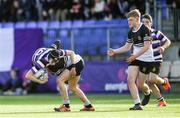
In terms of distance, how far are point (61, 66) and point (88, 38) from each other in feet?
42.9

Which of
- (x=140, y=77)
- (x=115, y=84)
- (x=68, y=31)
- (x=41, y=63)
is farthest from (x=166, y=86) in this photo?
(x=68, y=31)

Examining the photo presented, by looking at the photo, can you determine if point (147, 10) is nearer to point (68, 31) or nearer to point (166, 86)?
point (68, 31)

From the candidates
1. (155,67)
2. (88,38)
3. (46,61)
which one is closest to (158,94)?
(155,67)

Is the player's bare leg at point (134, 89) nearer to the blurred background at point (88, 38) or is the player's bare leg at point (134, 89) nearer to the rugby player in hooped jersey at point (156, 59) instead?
the rugby player in hooped jersey at point (156, 59)

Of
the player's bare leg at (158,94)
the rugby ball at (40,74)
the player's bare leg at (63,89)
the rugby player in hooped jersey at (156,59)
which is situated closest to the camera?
the rugby ball at (40,74)

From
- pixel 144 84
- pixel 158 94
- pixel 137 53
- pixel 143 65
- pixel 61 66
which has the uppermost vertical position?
pixel 137 53

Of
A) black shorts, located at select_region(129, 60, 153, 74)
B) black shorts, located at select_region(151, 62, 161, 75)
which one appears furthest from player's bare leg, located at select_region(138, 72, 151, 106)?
black shorts, located at select_region(151, 62, 161, 75)

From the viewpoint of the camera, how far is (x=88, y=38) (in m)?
30.4

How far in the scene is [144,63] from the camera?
1775 cm

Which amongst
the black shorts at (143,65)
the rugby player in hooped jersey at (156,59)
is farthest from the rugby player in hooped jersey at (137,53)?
A: the rugby player in hooped jersey at (156,59)

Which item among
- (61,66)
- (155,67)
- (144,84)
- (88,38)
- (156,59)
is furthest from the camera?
(88,38)

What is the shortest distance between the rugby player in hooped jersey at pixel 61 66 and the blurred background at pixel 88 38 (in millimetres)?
10745

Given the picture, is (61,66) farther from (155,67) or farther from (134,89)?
(155,67)

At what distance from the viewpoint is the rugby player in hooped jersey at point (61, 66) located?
16.9 m
